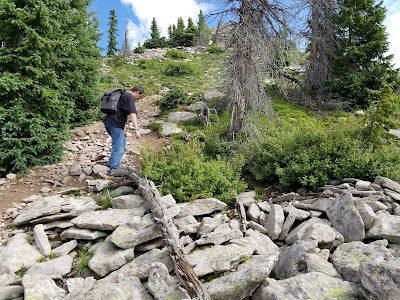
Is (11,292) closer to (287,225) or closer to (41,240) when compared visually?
(41,240)

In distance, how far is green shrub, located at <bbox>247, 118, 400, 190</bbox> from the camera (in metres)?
7.04

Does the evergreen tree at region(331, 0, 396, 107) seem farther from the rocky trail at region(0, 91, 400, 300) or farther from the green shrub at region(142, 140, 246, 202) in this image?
the green shrub at region(142, 140, 246, 202)

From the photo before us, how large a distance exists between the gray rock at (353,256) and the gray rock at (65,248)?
4116mm

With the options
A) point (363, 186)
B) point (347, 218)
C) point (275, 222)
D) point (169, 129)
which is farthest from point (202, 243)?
point (169, 129)

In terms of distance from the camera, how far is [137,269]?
13.7 feet

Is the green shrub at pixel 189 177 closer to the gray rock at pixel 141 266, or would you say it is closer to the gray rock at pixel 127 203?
the gray rock at pixel 127 203

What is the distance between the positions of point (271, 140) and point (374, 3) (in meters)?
12.0

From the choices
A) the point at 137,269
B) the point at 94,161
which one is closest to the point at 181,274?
the point at 137,269

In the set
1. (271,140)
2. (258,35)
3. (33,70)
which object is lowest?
(271,140)

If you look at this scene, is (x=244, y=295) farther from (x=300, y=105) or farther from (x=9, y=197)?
(x=300, y=105)

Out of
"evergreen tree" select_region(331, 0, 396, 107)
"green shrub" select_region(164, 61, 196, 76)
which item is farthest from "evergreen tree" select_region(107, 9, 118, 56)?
"evergreen tree" select_region(331, 0, 396, 107)

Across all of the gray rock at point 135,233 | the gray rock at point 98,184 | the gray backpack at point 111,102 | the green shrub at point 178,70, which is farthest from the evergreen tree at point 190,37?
the gray rock at point 135,233

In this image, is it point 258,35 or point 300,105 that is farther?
point 300,105

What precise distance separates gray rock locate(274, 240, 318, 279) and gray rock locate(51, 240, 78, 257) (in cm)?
331
